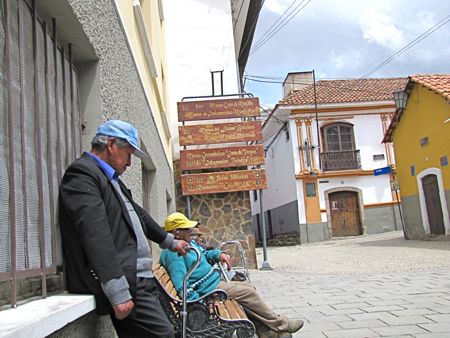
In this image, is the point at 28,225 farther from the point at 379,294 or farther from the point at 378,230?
the point at 378,230

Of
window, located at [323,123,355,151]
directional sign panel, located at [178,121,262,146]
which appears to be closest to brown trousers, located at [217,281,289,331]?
directional sign panel, located at [178,121,262,146]

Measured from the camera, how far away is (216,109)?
38.3ft

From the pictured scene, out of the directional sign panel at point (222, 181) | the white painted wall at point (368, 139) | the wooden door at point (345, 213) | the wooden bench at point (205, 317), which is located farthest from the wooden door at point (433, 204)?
the wooden bench at point (205, 317)

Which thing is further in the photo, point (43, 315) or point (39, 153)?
point (39, 153)

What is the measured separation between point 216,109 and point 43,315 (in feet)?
33.9

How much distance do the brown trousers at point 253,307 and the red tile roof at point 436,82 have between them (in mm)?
12293

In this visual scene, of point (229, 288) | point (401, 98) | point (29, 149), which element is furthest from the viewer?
point (401, 98)

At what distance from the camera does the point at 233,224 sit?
11688 millimetres

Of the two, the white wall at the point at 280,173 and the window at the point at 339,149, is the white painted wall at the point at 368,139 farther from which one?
the white wall at the point at 280,173

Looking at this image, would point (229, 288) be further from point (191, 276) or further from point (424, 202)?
point (424, 202)

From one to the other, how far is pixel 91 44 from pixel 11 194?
3.98ft

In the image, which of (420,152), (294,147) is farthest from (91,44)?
(294,147)

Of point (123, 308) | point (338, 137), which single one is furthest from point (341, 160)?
point (123, 308)

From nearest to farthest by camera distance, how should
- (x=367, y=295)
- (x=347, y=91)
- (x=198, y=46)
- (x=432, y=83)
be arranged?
(x=367, y=295) < (x=198, y=46) < (x=432, y=83) < (x=347, y=91)
